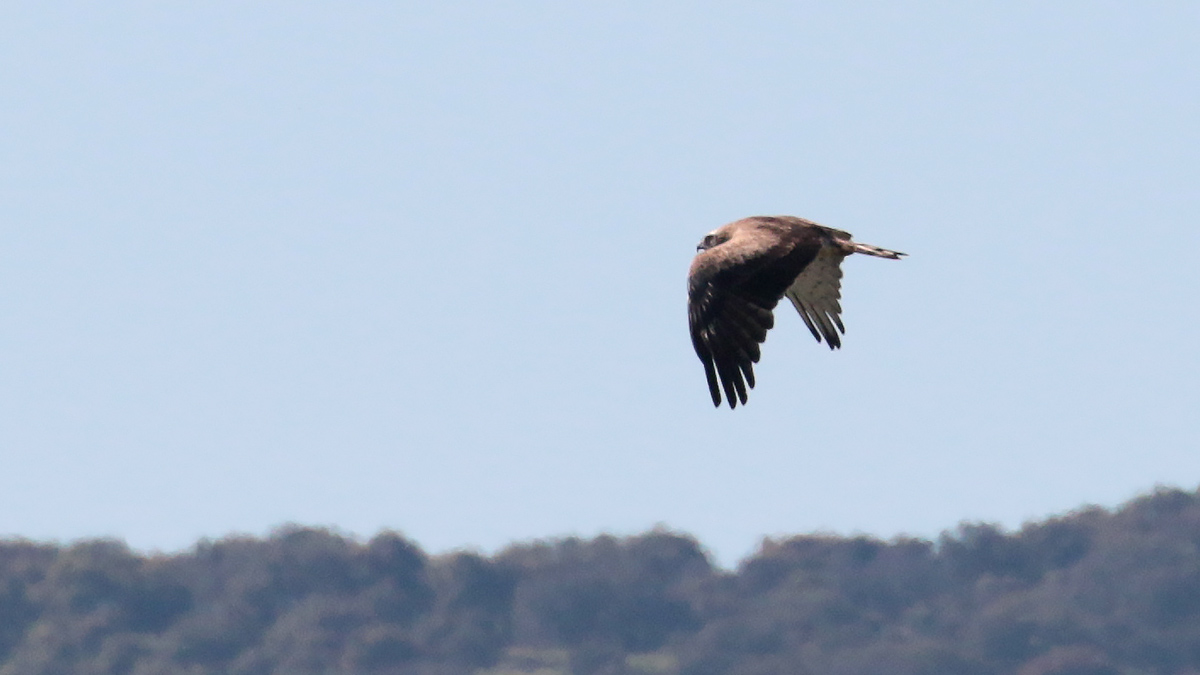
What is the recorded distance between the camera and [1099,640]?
196125 mm

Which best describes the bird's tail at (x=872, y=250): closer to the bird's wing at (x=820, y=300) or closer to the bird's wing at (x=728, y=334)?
the bird's wing at (x=820, y=300)

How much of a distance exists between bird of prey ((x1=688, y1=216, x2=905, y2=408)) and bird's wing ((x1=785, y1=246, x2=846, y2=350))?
65.5 inches

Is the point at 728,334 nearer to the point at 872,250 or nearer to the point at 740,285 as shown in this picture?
the point at 740,285

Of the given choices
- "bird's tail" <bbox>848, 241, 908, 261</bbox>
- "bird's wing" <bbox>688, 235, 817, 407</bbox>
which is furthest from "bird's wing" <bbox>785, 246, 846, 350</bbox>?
"bird's wing" <bbox>688, 235, 817, 407</bbox>

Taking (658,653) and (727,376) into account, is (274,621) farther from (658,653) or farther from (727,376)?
(727,376)

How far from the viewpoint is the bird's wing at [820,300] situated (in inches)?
1022

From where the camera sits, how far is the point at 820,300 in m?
26.2

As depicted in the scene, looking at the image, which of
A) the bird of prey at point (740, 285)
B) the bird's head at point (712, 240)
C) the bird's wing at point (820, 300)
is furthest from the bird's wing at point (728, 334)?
the bird's wing at point (820, 300)

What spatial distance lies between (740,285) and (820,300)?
4.48 m

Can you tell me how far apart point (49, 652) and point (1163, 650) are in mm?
99543

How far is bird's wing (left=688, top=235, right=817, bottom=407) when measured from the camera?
21484 mm

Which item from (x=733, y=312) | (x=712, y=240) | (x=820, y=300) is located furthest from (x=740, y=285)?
(x=820, y=300)

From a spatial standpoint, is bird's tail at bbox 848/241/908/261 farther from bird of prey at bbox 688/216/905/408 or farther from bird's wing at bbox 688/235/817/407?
bird's wing at bbox 688/235/817/407

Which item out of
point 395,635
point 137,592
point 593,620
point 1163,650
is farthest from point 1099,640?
point 137,592
